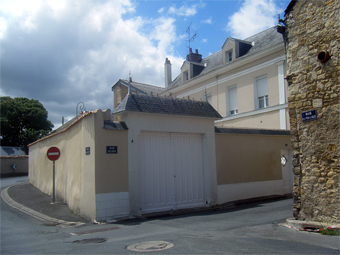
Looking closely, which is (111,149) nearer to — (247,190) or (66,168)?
(66,168)

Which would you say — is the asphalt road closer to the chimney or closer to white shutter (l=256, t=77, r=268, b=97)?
white shutter (l=256, t=77, r=268, b=97)

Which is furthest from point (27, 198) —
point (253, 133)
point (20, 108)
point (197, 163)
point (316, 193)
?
point (20, 108)

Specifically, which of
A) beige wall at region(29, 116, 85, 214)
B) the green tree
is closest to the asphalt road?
beige wall at region(29, 116, 85, 214)

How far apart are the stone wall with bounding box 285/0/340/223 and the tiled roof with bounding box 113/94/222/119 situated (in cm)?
376

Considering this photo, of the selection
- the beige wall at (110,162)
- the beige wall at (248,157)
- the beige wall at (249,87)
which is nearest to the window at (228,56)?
the beige wall at (249,87)

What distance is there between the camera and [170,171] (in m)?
10.2

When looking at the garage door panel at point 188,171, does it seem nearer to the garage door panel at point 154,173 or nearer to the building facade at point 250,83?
the garage door panel at point 154,173

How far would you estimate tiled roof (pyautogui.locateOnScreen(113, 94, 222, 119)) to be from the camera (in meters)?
9.63

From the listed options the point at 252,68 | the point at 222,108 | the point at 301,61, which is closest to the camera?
the point at 301,61

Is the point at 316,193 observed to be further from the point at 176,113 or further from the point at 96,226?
the point at 96,226

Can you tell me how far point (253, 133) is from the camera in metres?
12.5

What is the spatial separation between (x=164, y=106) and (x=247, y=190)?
4.98 meters

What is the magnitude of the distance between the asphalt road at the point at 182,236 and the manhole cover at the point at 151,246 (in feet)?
0.06

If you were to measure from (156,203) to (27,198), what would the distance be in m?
7.06
